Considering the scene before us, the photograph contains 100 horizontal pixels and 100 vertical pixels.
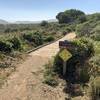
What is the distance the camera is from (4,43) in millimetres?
21266

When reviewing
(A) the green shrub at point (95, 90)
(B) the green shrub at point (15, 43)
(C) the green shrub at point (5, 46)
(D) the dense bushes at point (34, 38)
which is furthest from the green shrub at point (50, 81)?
(D) the dense bushes at point (34, 38)

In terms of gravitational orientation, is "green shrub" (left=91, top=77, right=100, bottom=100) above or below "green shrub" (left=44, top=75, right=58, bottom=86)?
above

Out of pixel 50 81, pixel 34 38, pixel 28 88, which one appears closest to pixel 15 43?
pixel 34 38

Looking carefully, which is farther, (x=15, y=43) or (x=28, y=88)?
(x=15, y=43)

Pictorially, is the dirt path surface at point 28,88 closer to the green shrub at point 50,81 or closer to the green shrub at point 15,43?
the green shrub at point 50,81

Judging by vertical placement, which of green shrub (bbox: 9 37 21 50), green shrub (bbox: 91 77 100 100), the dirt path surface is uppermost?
green shrub (bbox: 9 37 21 50)

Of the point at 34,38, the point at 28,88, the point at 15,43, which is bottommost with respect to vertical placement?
the point at 28,88

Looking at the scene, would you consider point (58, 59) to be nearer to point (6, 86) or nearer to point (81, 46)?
point (81, 46)

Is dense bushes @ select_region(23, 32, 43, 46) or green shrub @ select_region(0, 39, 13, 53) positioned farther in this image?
dense bushes @ select_region(23, 32, 43, 46)

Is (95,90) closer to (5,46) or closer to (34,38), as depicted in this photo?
(5,46)

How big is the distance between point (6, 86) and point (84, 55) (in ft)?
16.2

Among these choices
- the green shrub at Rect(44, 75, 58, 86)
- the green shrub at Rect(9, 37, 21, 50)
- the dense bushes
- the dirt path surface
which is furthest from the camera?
the dense bushes

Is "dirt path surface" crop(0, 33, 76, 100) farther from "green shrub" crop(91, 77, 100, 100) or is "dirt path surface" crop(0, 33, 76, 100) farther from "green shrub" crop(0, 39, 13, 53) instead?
"green shrub" crop(0, 39, 13, 53)

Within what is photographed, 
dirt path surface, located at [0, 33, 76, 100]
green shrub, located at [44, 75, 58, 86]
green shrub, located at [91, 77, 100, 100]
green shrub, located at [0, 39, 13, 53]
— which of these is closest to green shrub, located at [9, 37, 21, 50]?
green shrub, located at [0, 39, 13, 53]
